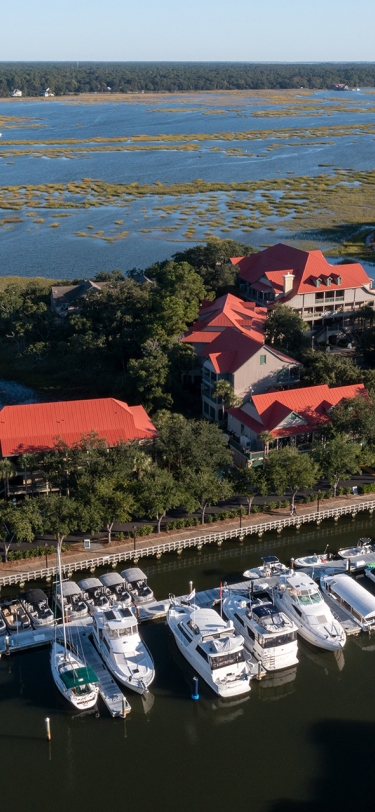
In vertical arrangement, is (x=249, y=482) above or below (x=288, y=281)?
below

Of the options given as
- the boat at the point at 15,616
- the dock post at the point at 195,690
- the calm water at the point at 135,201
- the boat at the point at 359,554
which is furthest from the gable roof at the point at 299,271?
the dock post at the point at 195,690

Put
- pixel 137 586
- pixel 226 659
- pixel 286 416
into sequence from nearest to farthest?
pixel 226 659 → pixel 137 586 → pixel 286 416

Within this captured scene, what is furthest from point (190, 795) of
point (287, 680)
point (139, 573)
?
point (139, 573)

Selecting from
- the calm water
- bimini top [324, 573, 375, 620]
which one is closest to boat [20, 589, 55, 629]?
bimini top [324, 573, 375, 620]

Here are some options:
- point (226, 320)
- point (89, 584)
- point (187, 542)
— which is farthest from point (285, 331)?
point (89, 584)

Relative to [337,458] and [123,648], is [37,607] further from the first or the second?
[337,458]

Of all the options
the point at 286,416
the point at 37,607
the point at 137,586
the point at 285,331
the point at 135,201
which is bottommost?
the point at 137,586

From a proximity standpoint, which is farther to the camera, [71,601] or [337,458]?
[337,458]

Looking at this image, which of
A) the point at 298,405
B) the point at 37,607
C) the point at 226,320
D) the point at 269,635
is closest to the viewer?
the point at 269,635
